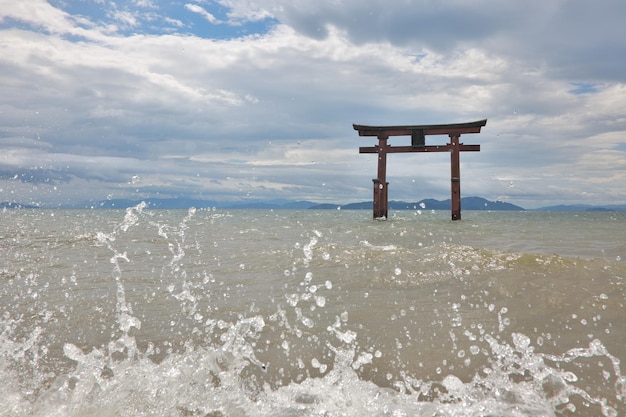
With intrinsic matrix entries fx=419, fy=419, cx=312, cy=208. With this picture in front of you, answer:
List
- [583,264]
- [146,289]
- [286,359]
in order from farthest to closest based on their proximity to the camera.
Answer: [583,264] < [146,289] < [286,359]

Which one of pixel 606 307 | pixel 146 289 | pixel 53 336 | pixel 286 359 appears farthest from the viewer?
pixel 146 289

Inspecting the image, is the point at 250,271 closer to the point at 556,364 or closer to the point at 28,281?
the point at 28,281

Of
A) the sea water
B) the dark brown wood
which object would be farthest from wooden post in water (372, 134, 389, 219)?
the sea water

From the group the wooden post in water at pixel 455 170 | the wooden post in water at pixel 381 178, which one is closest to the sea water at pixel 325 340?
the wooden post in water at pixel 455 170

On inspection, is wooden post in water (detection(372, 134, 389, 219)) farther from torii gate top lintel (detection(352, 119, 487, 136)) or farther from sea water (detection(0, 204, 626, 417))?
sea water (detection(0, 204, 626, 417))

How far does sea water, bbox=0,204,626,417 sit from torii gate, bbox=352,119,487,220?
39.1 ft

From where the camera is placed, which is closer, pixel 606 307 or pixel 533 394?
pixel 533 394

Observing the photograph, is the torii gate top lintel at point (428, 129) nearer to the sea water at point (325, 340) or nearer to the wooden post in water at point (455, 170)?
the wooden post in water at point (455, 170)

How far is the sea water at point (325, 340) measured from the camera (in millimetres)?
2371

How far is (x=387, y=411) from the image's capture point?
7.43ft

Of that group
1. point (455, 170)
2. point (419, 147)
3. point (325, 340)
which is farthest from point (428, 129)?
point (325, 340)

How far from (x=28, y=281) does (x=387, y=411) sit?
5.36 meters

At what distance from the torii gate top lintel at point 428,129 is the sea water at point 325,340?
12047 mm

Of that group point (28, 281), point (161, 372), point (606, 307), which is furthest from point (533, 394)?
point (28, 281)
